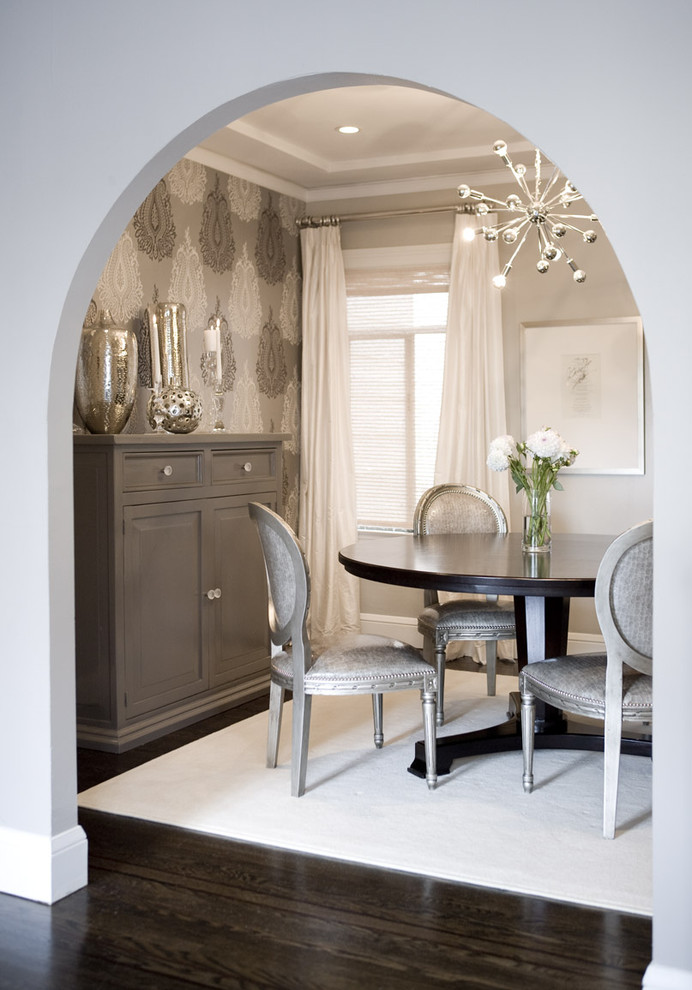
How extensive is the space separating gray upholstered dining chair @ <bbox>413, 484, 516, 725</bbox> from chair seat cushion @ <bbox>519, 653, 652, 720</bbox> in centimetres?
75

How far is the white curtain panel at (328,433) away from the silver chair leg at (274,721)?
2.22 metres

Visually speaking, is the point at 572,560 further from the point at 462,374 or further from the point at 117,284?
the point at 117,284

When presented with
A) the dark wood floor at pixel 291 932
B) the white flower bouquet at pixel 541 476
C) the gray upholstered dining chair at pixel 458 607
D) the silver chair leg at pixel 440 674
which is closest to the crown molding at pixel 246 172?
the gray upholstered dining chair at pixel 458 607

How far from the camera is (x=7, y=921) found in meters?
2.56

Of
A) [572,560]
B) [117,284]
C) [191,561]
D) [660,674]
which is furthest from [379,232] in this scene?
[660,674]

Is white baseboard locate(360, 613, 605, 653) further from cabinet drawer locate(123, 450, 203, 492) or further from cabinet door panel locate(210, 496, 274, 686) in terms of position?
cabinet drawer locate(123, 450, 203, 492)

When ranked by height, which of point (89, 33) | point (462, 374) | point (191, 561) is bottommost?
point (191, 561)

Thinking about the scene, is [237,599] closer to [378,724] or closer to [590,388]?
[378,724]

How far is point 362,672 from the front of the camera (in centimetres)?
344

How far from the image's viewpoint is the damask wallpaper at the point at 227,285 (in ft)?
15.6

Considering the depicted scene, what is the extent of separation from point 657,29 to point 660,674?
1.34 meters

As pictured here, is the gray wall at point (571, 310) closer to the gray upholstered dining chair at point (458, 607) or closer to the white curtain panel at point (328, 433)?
the white curtain panel at point (328, 433)

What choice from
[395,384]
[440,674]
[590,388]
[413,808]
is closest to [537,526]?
[440,674]

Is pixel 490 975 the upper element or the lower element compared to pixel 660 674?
lower
